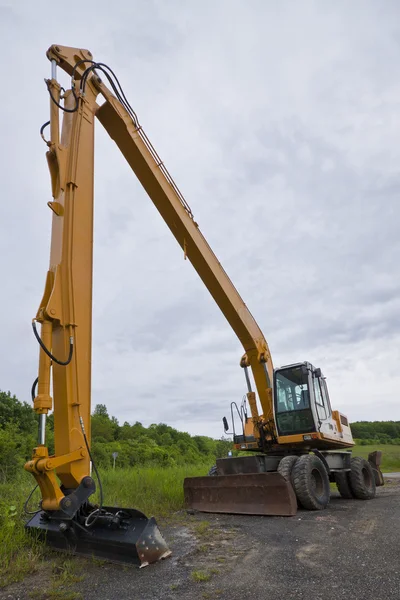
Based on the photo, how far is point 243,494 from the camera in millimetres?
7602

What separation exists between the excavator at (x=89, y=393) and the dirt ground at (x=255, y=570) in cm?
35

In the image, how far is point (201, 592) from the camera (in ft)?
12.3

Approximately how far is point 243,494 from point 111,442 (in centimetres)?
1450

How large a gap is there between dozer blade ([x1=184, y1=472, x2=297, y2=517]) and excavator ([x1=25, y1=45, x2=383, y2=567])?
0.02m

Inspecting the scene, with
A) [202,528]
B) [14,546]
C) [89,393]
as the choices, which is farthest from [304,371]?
[14,546]

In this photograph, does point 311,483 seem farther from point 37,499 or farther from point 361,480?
point 37,499

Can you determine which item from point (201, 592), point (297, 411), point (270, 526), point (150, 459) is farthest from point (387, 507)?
point (150, 459)

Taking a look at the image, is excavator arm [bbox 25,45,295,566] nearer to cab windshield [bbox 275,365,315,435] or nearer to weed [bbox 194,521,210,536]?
weed [bbox 194,521,210,536]

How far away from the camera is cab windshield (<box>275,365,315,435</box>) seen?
8.97 metres

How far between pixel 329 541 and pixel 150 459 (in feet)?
48.2

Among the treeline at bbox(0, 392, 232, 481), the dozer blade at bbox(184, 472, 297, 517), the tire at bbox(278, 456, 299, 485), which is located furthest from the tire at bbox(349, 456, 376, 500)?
the treeline at bbox(0, 392, 232, 481)

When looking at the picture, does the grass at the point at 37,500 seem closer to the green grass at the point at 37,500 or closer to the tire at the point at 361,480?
the green grass at the point at 37,500

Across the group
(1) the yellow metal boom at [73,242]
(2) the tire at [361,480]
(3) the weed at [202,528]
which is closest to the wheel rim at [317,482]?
(2) the tire at [361,480]

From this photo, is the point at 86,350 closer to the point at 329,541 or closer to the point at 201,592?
the point at 201,592
